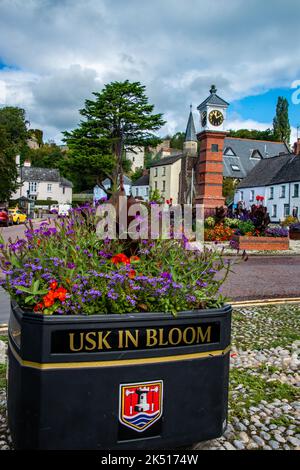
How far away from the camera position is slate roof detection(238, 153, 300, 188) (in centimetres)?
4781

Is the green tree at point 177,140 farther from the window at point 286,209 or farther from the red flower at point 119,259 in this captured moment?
the red flower at point 119,259

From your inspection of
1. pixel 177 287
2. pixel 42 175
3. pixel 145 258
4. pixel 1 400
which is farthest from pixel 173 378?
pixel 42 175

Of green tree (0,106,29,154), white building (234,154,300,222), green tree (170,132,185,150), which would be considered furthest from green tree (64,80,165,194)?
green tree (170,132,185,150)

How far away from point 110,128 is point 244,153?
25.7m

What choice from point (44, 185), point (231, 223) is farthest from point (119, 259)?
point (44, 185)

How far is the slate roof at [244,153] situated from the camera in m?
60.0

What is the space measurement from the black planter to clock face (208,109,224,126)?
2564 cm

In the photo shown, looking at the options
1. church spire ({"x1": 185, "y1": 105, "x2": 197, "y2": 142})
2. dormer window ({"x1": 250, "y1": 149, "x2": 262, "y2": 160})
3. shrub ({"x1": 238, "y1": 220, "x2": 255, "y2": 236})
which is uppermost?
church spire ({"x1": 185, "y1": 105, "x2": 197, "y2": 142})

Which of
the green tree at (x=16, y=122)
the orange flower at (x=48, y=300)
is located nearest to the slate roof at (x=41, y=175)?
the green tree at (x=16, y=122)

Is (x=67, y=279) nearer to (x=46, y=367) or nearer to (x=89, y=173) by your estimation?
(x=46, y=367)

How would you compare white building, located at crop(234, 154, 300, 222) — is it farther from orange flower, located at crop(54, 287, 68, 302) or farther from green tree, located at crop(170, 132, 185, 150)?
green tree, located at crop(170, 132, 185, 150)

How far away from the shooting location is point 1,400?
3.67 m

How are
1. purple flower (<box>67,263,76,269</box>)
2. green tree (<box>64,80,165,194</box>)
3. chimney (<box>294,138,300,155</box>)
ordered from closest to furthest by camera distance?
1. purple flower (<box>67,263,76,269</box>)
2. green tree (<box>64,80,165,194</box>)
3. chimney (<box>294,138,300,155</box>)

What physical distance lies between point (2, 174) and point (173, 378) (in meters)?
43.3
